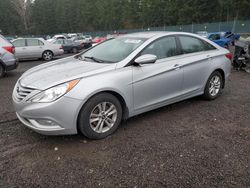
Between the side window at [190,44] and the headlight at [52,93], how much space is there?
253 centimetres

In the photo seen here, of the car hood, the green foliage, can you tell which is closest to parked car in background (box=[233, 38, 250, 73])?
the car hood

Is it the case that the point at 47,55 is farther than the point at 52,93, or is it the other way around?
the point at 47,55

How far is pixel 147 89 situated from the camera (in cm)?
390

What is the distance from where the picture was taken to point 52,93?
10.2ft

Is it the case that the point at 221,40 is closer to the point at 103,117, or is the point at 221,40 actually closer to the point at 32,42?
the point at 32,42

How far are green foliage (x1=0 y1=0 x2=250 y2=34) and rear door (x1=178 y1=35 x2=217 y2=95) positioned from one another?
169 feet

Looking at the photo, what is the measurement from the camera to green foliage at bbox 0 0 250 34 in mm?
52406

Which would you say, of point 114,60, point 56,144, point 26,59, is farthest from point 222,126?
point 26,59

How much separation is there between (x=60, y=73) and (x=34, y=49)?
11.0 m

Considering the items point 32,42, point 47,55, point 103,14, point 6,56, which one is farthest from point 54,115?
point 103,14

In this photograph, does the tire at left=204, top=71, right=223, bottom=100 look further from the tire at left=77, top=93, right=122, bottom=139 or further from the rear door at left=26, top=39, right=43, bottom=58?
the rear door at left=26, top=39, right=43, bottom=58

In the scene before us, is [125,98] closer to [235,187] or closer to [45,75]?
Result: [45,75]

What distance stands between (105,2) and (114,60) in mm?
76017

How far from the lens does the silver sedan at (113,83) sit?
316 cm
